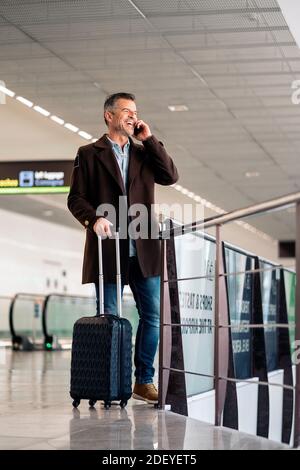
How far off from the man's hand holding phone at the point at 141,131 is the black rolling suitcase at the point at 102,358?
0.64m

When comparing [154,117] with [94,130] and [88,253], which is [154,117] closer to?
[94,130]

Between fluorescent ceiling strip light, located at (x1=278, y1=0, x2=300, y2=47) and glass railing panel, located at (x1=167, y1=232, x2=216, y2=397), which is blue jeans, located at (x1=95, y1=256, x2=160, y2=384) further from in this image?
fluorescent ceiling strip light, located at (x1=278, y1=0, x2=300, y2=47)

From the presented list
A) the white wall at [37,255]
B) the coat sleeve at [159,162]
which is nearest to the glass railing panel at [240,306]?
the coat sleeve at [159,162]

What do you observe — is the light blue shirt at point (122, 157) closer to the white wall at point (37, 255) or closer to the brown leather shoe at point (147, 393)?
Result: the brown leather shoe at point (147, 393)

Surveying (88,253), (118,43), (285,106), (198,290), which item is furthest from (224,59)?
(88,253)

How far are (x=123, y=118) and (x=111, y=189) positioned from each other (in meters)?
0.45

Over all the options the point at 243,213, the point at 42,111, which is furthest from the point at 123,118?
the point at 42,111

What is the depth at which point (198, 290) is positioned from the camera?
643cm

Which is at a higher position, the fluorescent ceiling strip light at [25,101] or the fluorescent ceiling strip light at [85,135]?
the fluorescent ceiling strip light at [85,135]

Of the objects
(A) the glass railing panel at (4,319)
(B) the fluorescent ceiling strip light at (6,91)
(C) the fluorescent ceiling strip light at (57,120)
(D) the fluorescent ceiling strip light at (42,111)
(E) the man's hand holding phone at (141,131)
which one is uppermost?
(C) the fluorescent ceiling strip light at (57,120)

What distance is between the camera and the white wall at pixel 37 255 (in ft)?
94.2

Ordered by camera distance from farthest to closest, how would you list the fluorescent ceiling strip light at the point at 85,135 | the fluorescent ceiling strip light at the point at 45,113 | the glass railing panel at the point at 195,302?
the fluorescent ceiling strip light at the point at 85,135, the fluorescent ceiling strip light at the point at 45,113, the glass railing panel at the point at 195,302

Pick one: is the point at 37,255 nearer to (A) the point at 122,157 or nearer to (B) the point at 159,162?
(A) the point at 122,157

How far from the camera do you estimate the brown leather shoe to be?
18.6ft
